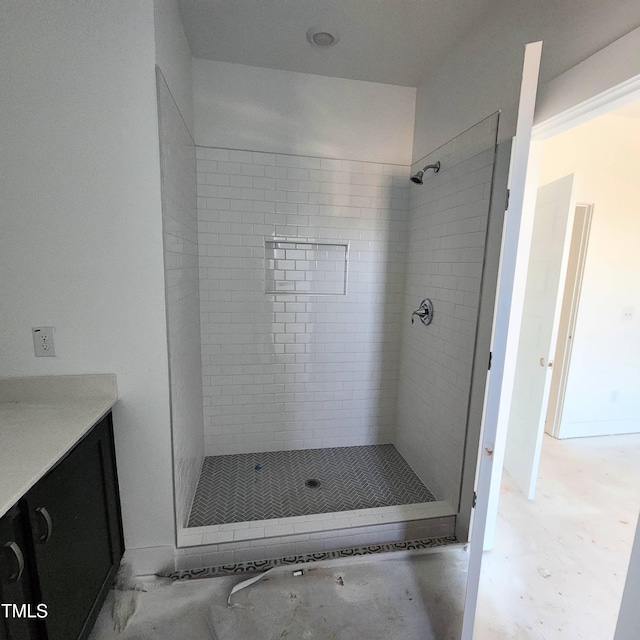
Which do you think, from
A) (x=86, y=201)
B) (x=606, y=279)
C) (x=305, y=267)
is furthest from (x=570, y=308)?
(x=86, y=201)

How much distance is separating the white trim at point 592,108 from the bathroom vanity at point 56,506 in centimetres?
219

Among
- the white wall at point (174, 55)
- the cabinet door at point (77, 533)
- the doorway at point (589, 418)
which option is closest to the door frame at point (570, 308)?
the doorway at point (589, 418)

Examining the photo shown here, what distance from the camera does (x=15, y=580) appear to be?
84cm

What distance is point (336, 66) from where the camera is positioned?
2074mm

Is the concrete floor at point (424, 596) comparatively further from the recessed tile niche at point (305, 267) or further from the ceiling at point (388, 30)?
the ceiling at point (388, 30)

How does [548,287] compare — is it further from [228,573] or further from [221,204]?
[228,573]

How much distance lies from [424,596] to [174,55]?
2.82 metres

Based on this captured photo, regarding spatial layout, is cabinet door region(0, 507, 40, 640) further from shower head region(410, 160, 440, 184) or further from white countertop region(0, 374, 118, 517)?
shower head region(410, 160, 440, 184)

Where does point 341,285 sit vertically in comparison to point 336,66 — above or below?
below

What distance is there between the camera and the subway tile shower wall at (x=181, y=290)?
56.9 inches

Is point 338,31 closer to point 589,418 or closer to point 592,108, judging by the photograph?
point 592,108

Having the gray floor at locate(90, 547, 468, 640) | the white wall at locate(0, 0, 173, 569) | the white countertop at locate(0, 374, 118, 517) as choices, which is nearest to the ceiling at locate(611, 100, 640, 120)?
the white wall at locate(0, 0, 173, 569)

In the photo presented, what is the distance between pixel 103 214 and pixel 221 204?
3.15 feet

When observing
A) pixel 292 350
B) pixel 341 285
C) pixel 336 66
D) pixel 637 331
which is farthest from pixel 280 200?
pixel 637 331
